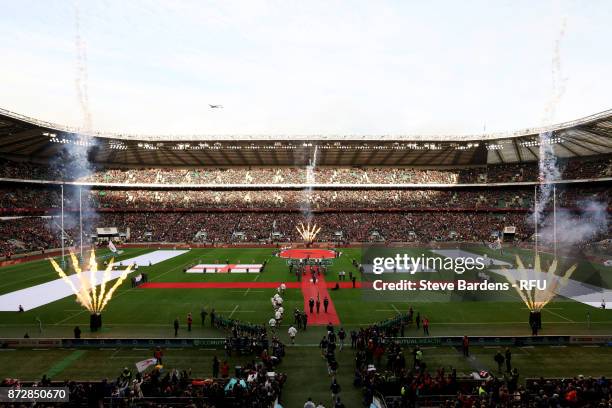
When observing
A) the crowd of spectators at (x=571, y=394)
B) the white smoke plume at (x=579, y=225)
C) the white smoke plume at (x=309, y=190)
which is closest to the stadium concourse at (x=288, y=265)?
the crowd of spectators at (x=571, y=394)

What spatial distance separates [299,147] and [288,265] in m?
35.1

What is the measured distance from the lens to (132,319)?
86.7ft

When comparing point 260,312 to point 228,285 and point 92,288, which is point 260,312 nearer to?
point 228,285

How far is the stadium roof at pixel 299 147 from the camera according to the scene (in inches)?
2344

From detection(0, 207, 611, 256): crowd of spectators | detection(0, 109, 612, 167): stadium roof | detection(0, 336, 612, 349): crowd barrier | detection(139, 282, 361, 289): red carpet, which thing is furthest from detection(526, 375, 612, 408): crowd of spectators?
detection(0, 207, 611, 256): crowd of spectators

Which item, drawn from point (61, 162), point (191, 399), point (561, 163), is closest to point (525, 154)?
point (561, 163)

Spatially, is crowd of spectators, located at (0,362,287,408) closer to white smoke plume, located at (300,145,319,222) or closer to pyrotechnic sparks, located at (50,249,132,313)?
pyrotechnic sparks, located at (50,249,132,313)

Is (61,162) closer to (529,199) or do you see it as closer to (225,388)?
(225,388)

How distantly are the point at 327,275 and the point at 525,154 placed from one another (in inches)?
2093

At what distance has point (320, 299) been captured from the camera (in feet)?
102

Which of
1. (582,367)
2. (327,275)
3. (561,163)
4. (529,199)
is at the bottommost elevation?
(582,367)

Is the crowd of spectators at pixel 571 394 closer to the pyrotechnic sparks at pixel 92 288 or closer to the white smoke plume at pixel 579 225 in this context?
the pyrotechnic sparks at pixel 92 288

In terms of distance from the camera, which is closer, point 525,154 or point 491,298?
point 491,298

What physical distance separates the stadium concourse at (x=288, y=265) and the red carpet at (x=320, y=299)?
23cm
